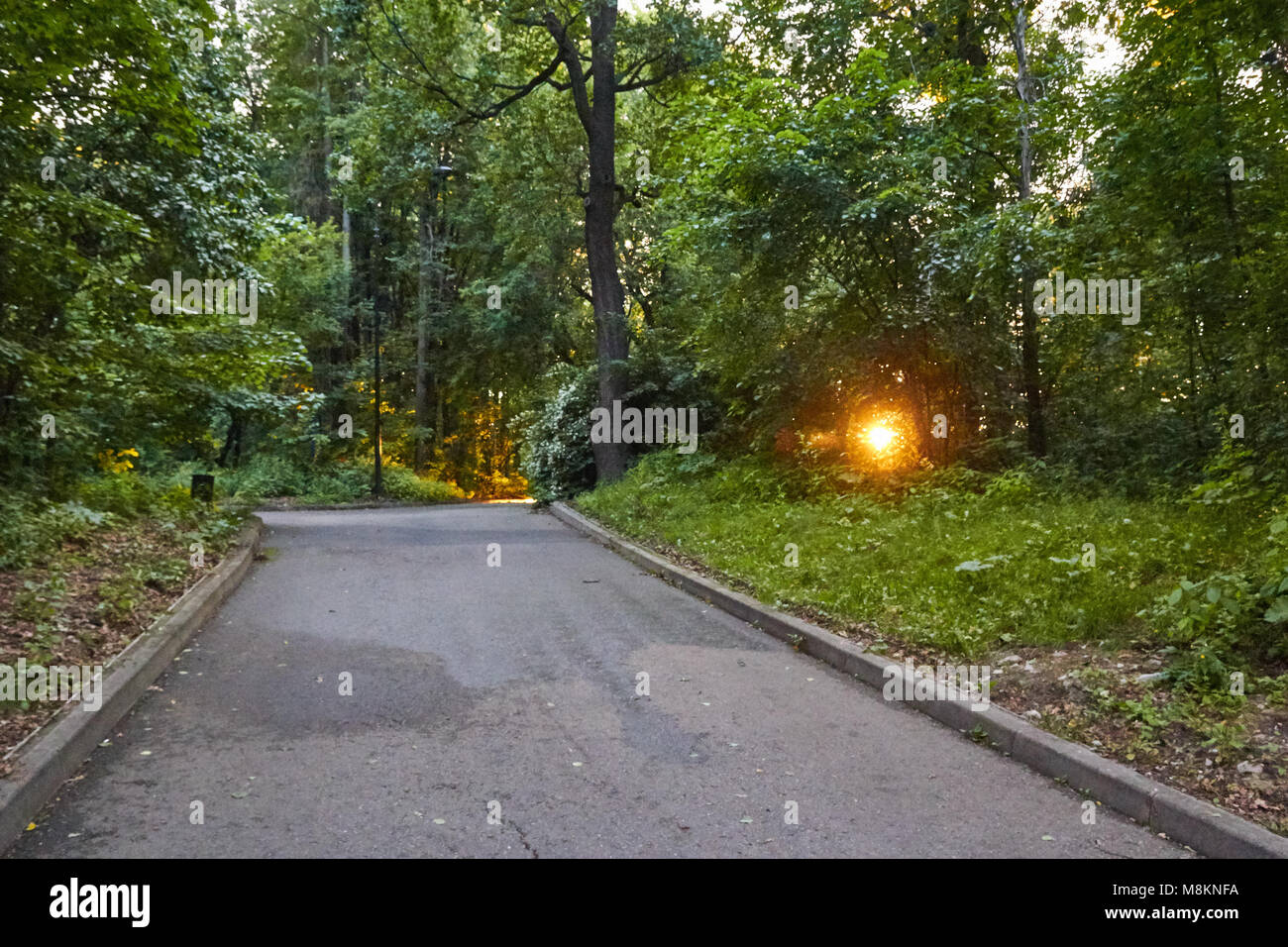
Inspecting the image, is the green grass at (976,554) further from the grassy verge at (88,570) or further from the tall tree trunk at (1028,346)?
the grassy verge at (88,570)

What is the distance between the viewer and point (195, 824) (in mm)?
4039

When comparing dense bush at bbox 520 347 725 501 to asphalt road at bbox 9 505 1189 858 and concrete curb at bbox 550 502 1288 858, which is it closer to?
asphalt road at bbox 9 505 1189 858

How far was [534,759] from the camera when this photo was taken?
488 centimetres

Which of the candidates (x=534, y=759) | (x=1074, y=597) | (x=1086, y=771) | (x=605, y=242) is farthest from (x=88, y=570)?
(x=605, y=242)

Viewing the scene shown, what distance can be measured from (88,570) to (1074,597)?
9096mm

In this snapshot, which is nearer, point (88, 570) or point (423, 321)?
point (88, 570)

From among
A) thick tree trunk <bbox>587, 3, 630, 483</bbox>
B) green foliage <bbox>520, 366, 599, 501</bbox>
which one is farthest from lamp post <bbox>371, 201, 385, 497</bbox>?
thick tree trunk <bbox>587, 3, 630, 483</bbox>

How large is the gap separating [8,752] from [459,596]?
5482mm

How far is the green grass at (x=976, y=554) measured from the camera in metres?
6.82

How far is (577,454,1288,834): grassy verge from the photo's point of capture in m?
4.76

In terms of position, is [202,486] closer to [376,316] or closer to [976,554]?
[976,554]
